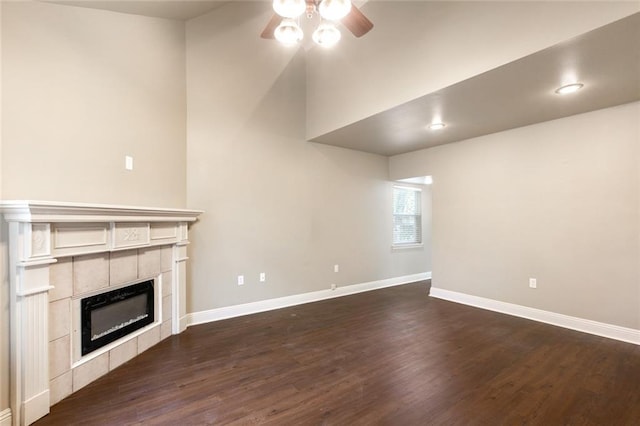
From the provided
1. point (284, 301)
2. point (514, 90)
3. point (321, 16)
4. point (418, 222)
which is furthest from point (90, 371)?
point (418, 222)

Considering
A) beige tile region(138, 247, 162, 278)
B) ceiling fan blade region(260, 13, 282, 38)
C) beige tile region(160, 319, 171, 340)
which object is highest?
ceiling fan blade region(260, 13, 282, 38)

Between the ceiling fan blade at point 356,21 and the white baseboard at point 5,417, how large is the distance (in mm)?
3405

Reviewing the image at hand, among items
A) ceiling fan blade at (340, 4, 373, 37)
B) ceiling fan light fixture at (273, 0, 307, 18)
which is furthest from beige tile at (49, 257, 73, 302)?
ceiling fan blade at (340, 4, 373, 37)

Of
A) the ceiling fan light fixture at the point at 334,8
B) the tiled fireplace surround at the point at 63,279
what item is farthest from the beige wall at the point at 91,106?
the ceiling fan light fixture at the point at 334,8

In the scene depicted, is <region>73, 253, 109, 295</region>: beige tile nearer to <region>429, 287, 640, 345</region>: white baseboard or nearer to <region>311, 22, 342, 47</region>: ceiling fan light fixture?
<region>311, 22, 342, 47</region>: ceiling fan light fixture

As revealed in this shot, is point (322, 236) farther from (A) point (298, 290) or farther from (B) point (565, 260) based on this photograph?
(B) point (565, 260)

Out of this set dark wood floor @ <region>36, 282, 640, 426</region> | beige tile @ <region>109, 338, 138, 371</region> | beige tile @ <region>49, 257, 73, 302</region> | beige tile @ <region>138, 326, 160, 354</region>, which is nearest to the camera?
dark wood floor @ <region>36, 282, 640, 426</region>

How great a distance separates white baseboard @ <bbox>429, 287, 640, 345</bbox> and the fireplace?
4088 millimetres

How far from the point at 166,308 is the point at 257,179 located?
6.24ft

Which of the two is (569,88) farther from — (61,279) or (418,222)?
(61,279)

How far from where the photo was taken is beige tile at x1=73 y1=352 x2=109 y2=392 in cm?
209

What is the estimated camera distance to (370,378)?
2252 millimetres

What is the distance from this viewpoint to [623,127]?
2943 mm

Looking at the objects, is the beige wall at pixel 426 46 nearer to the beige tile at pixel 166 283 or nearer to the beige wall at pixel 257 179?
the beige wall at pixel 257 179
